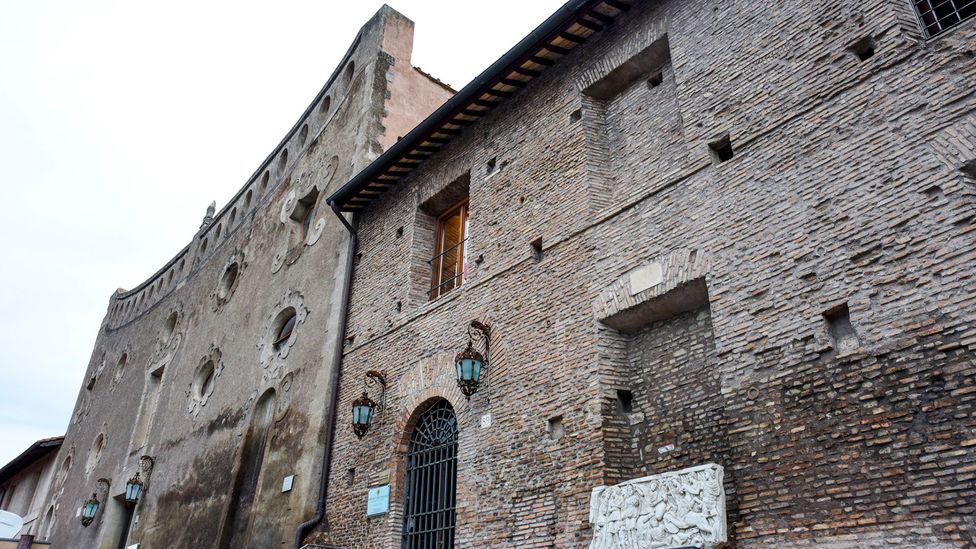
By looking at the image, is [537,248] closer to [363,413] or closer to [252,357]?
[363,413]

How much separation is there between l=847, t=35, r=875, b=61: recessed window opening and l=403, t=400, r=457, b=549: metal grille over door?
5.44m

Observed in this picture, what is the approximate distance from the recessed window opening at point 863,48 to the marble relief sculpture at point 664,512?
342 centimetres

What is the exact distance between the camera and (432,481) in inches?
347

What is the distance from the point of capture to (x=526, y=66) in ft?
30.5

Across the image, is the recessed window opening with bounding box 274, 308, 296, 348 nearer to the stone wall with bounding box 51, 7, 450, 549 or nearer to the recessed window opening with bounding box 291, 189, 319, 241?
the stone wall with bounding box 51, 7, 450, 549

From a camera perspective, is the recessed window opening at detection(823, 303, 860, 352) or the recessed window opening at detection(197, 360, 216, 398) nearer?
the recessed window opening at detection(823, 303, 860, 352)

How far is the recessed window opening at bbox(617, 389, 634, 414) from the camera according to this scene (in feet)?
22.9

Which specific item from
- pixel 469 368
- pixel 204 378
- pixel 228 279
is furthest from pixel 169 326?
pixel 469 368

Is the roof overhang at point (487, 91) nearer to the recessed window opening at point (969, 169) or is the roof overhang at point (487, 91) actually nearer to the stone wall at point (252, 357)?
the stone wall at point (252, 357)

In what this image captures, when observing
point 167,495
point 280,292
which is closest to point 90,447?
point 167,495

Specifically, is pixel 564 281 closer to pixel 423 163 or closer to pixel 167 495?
pixel 423 163

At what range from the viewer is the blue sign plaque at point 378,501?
8938mm

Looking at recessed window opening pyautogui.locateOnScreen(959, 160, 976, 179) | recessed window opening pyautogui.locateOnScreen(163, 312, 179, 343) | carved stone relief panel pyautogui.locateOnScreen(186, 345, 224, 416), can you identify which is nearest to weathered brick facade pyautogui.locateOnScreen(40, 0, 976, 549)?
recessed window opening pyautogui.locateOnScreen(959, 160, 976, 179)

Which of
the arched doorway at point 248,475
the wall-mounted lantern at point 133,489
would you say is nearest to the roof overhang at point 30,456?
the wall-mounted lantern at point 133,489
